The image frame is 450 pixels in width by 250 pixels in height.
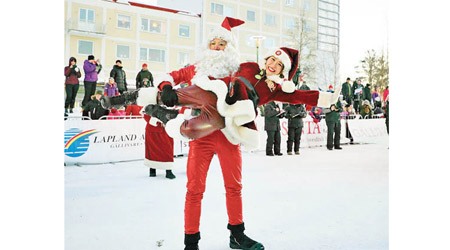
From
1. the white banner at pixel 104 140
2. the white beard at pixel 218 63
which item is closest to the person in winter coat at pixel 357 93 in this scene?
the white banner at pixel 104 140

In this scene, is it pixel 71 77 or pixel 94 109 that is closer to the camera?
pixel 71 77

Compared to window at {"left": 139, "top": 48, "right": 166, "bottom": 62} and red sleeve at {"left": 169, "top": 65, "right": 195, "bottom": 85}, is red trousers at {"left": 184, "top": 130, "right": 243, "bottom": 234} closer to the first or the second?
red sleeve at {"left": 169, "top": 65, "right": 195, "bottom": 85}

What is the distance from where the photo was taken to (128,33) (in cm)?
302

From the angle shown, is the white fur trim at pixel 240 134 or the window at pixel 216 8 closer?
the white fur trim at pixel 240 134

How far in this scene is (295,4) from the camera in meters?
3.01

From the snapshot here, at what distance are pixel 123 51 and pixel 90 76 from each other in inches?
23.8

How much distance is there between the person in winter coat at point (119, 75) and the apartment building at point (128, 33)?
55 mm

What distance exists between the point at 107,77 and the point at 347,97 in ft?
11.1

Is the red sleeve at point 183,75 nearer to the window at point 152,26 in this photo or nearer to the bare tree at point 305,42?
the window at point 152,26

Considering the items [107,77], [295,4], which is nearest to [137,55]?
[107,77]

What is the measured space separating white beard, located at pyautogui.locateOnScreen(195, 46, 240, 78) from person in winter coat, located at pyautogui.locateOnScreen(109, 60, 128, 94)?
2190 mm

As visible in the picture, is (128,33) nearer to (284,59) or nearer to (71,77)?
(71,77)

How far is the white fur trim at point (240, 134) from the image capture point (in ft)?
4.14

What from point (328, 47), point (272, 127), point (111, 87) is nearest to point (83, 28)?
point (111, 87)
